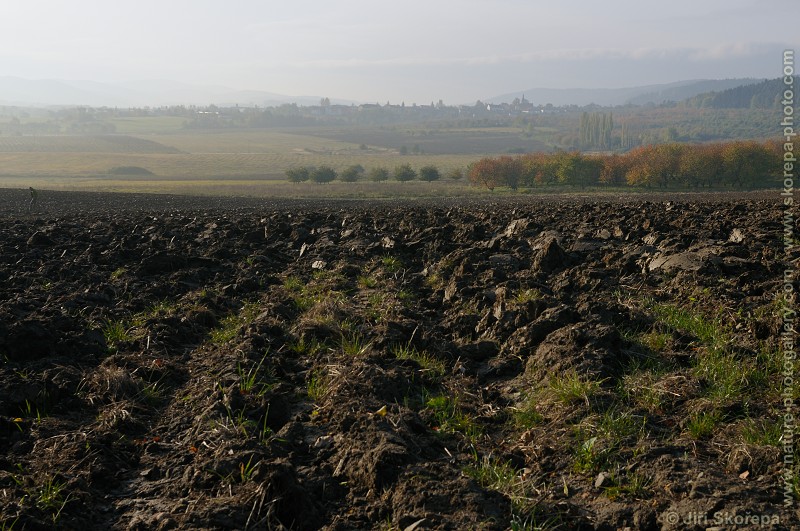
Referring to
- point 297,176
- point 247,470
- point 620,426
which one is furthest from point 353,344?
point 297,176

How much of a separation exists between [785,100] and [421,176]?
96180 mm

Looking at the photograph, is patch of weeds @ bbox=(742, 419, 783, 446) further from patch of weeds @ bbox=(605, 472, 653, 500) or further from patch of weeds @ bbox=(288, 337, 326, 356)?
patch of weeds @ bbox=(288, 337, 326, 356)

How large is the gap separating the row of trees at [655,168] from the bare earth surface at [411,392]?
2617 inches

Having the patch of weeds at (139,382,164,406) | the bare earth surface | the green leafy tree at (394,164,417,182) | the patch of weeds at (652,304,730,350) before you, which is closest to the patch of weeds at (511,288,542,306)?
the bare earth surface

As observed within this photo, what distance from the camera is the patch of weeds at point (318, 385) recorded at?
6875mm

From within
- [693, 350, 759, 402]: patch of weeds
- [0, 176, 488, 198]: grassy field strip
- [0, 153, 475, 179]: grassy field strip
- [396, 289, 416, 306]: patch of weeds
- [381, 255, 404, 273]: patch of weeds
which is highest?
[0, 153, 475, 179]: grassy field strip

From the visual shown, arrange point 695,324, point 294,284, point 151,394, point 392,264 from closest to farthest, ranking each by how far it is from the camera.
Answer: point 151,394 → point 695,324 → point 294,284 → point 392,264

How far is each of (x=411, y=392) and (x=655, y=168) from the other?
74.5m

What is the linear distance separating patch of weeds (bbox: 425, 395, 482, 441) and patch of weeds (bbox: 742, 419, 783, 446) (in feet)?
7.01

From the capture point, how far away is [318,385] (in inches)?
282

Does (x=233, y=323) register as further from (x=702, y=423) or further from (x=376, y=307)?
(x=702, y=423)

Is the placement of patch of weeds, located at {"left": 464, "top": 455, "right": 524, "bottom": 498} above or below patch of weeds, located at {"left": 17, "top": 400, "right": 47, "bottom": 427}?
below

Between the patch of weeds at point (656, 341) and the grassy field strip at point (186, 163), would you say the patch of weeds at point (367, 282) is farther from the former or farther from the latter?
the grassy field strip at point (186, 163)

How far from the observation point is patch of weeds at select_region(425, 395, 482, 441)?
19.8 ft
